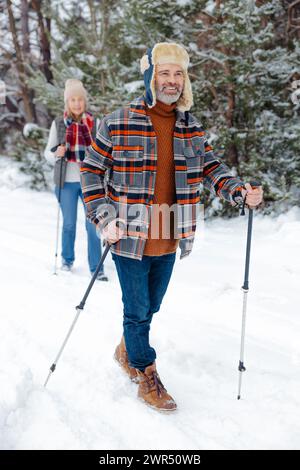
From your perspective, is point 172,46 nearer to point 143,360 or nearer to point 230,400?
point 143,360

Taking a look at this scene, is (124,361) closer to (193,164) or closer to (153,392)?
(153,392)

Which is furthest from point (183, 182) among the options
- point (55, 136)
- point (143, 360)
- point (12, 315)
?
point (55, 136)

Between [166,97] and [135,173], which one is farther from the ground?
[166,97]

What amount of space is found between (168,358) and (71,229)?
7.80ft

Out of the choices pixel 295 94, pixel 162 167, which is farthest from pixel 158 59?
pixel 295 94

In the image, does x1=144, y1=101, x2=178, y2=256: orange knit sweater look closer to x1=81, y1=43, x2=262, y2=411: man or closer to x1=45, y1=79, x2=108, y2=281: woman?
x1=81, y1=43, x2=262, y2=411: man

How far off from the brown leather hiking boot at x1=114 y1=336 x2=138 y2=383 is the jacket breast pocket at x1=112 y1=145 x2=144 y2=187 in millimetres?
1266

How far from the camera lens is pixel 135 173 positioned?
2.55 meters

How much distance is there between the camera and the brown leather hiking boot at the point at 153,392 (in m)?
2.77

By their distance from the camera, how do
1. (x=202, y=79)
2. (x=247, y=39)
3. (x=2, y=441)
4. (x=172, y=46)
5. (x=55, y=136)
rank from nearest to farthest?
(x=2, y=441), (x=172, y=46), (x=55, y=136), (x=247, y=39), (x=202, y=79)

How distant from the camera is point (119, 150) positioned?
8.31 feet

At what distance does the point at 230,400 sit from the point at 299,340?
1.12 m

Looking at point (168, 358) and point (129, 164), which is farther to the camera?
point (168, 358)

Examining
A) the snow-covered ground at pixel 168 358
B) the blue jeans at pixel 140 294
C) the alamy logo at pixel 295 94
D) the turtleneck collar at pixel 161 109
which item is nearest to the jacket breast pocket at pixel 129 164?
the turtleneck collar at pixel 161 109
